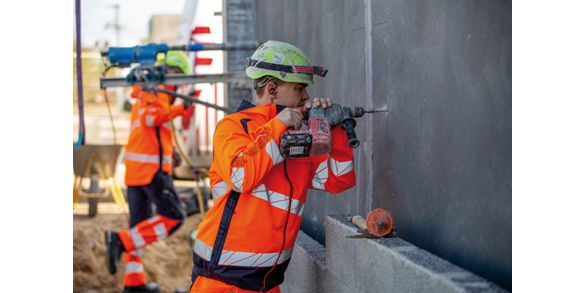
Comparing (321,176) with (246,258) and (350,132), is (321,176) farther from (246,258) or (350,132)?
(246,258)

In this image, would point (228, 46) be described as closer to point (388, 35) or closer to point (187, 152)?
point (388, 35)

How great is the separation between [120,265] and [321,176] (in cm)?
580

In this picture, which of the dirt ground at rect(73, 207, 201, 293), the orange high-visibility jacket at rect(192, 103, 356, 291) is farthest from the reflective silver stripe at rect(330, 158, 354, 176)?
the dirt ground at rect(73, 207, 201, 293)

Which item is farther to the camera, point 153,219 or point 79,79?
point 153,219

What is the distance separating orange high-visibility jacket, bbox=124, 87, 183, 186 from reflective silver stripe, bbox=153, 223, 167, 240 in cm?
44

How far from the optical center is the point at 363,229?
3.42 meters

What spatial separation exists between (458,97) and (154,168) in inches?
215

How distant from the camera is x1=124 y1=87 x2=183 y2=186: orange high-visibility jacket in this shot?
8.01m

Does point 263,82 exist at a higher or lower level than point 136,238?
higher

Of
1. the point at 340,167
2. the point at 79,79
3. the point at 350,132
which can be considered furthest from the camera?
the point at 79,79

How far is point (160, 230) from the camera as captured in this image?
784cm

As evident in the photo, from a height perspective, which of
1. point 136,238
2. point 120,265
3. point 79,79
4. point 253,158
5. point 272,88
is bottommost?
point 120,265

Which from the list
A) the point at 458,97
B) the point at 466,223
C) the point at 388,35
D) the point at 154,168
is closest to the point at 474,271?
the point at 466,223

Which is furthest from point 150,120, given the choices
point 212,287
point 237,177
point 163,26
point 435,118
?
point 163,26
